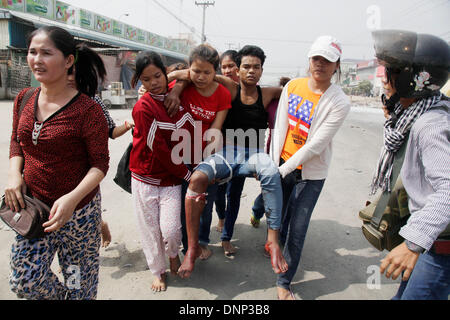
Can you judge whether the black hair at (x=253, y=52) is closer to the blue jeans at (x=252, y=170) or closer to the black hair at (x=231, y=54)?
the black hair at (x=231, y=54)

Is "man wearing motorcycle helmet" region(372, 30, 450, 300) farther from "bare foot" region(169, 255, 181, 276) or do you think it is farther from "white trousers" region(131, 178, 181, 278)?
"bare foot" region(169, 255, 181, 276)

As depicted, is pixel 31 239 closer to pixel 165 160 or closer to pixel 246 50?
pixel 165 160

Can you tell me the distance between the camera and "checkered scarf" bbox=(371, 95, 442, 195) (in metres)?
1.46

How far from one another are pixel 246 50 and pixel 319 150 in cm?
113

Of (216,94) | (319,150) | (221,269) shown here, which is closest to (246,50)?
(216,94)

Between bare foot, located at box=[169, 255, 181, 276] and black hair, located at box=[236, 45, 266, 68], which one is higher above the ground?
black hair, located at box=[236, 45, 266, 68]

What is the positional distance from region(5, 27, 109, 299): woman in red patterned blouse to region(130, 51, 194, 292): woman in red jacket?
0.52m

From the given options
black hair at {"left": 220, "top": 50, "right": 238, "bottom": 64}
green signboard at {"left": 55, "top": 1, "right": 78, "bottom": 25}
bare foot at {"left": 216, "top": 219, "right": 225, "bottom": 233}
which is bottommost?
bare foot at {"left": 216, "top": 219, "right": 225, "bottom": 233}

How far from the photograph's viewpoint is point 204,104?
244cm

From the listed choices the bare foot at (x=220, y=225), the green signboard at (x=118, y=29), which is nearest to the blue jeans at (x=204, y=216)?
the bare foot at (x=220, y=225)

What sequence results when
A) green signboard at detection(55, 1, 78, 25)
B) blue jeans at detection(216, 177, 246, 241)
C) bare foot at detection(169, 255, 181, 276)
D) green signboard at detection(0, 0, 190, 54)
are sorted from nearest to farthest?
1. bare foot at detection(169, 255, 181, 276)
2. blue jeans at detection(216, 177, 246, 241)
3. green signboard at detection(0, 0, 190, 54)
4. green signboard at detection(55, 1, 78, 25)

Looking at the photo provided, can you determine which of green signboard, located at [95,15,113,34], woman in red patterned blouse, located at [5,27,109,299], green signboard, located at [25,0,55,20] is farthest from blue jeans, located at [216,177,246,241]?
green signboard, located at [95,15,113,34]

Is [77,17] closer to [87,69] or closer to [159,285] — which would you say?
[87,69]

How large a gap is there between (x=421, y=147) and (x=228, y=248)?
2099 millimetres
